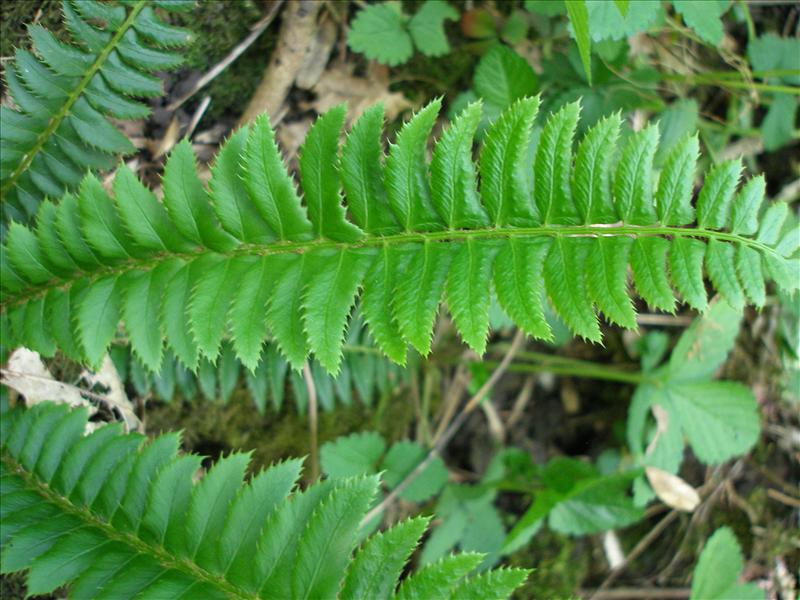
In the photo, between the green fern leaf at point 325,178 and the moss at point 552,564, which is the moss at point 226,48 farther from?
the moss at point 552,564

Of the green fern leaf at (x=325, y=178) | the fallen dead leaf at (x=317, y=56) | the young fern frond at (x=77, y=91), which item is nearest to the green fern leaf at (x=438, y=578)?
the green fern leaf at (x=325, y=178)

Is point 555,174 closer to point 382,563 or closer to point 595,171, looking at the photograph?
point 595,171

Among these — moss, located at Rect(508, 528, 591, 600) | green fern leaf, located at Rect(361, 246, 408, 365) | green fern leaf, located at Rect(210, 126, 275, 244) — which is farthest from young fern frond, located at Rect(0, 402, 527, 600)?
moss, located at Rect(508, 528, 591, 600)

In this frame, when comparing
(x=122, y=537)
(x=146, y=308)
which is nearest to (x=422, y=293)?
(x=146, y=308)

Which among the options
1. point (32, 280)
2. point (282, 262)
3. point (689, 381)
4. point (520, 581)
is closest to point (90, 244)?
point (32, 280)

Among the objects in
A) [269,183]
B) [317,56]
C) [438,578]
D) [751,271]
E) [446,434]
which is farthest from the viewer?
[446,434]

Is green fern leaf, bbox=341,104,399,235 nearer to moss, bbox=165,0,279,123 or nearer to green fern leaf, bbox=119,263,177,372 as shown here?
green fern leaf, bbox=119,263,177,372

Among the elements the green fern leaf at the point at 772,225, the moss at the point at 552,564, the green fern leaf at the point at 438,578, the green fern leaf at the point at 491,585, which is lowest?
the moss at the point at 552,564

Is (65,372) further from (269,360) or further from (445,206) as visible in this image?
(445,206)
